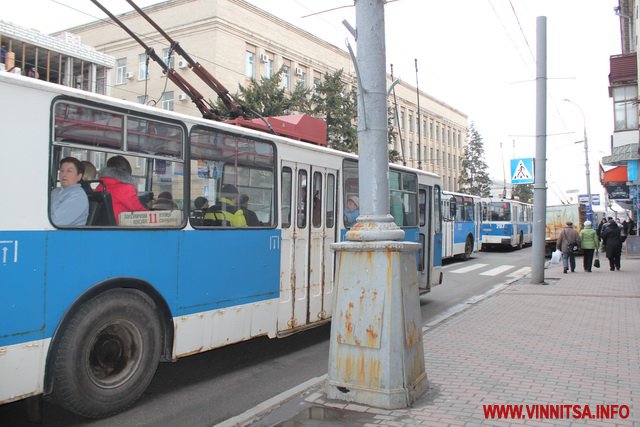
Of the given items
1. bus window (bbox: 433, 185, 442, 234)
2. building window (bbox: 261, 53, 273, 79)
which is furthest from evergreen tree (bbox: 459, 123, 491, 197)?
bus window (bbox: 433, 185, 442, 234)

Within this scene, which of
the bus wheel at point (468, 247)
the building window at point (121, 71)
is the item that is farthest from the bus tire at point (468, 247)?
the building window at point (121, 71)

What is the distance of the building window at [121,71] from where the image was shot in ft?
125

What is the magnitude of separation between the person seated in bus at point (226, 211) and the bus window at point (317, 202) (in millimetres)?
1421

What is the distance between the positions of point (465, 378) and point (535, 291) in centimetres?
843

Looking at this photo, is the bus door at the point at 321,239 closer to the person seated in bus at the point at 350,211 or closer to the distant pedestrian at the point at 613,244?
the person seated in bus at the point at 350,211

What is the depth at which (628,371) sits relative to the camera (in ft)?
19.2

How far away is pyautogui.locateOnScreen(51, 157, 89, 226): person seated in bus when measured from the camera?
4375 millimetres

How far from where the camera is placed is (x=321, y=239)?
767 cm

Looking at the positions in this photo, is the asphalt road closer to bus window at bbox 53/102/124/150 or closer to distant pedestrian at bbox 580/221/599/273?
bus window at bbox 53/102/124/150

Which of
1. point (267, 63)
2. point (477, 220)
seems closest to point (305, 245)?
point (477, 220)

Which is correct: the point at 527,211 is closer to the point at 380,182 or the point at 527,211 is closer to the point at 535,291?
the point at 535,291

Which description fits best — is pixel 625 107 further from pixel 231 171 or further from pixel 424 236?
pixel 231 171

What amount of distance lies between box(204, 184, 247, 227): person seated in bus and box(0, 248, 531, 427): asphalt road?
180 cm

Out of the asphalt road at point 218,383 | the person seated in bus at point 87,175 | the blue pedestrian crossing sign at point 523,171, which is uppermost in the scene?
the blue pedestrian crossing sign at point 523,171
